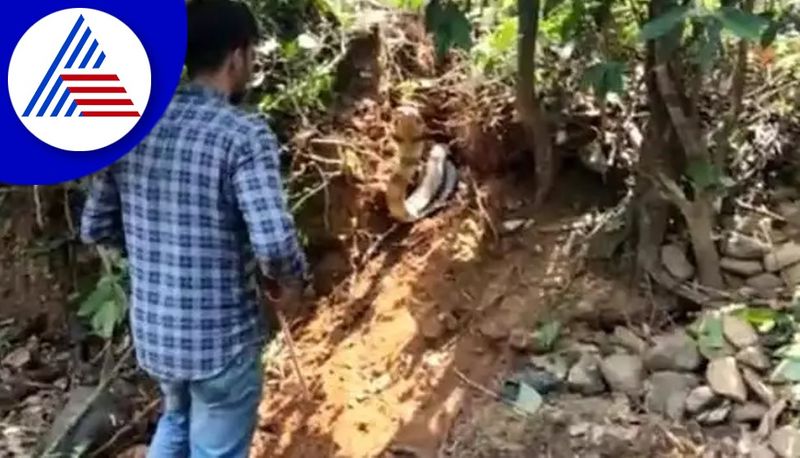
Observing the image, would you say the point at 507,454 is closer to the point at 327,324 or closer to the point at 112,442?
the point at 327,324

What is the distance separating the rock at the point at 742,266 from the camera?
128 inches

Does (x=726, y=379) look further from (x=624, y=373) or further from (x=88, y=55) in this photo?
(x=88, y=55)

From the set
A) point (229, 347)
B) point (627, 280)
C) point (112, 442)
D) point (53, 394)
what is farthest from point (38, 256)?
point (627, 280)

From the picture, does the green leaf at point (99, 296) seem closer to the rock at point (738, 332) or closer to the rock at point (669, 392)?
the rock at point (669, 392)

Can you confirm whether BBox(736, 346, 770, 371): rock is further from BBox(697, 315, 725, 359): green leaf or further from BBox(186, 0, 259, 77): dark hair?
BBox(186, 0, 259, 77): dark hair

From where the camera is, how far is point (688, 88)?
320 centimetres

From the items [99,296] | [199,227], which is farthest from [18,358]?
[199,227]

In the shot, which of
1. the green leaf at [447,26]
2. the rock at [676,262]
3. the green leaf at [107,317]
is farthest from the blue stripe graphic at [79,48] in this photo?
the rock at [676,262]

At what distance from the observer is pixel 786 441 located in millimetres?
2723

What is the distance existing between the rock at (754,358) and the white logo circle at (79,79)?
63.5 inches

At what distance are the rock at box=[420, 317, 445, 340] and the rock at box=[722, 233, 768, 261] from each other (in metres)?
0.76

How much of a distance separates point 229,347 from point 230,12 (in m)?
0.58

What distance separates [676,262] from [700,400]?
489 millimetres

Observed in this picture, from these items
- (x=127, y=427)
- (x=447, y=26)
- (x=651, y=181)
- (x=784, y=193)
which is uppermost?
(x=447, y=26)
